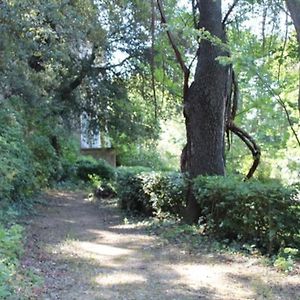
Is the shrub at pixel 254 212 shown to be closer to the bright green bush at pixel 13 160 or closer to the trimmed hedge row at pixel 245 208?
the trimmed hedge row at pixel 245 208

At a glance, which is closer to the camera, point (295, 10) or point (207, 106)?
point (295, 10)

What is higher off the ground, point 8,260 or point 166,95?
point 166,95

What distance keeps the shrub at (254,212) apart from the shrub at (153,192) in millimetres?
1708

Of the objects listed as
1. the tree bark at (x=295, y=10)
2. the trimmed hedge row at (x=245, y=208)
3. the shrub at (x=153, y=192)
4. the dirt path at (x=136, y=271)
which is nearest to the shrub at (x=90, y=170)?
the shrub at (x=153, y=192)

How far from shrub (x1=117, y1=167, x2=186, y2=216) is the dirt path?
3.71ft

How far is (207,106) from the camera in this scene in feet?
29.2

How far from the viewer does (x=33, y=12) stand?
802cm

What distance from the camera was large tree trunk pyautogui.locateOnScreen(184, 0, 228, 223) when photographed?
29.0 feet

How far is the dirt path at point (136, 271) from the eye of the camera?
4.86 meters

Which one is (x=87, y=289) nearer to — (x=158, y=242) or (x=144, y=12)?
(x=158, y=242)

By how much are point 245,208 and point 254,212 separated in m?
0.21

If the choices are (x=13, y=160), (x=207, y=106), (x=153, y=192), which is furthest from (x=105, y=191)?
(x=207, y=106)

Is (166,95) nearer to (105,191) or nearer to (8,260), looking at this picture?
(105,191)

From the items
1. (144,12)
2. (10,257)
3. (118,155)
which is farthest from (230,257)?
(118,155)
